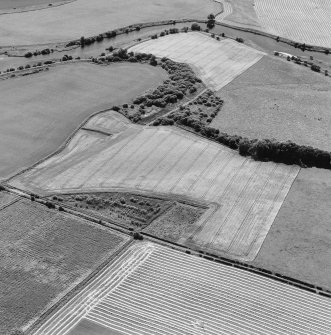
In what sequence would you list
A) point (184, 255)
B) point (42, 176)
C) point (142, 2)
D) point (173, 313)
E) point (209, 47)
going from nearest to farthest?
1. point (173, 313)
2. point (184, 255)
3. point (42, 176)
4. point (209, 47)
5. point (142, 2)

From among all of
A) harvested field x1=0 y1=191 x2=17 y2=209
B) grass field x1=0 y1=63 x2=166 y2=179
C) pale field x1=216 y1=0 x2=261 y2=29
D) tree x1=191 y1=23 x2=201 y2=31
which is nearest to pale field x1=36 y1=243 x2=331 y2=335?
harvested field x1=0 y1=191 x2=17 y2=209

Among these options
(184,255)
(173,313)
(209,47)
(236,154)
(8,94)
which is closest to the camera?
(173,313)

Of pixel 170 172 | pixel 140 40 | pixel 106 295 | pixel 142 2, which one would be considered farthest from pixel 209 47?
pixel 106 295

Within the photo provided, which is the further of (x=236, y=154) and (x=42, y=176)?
(x=236, y=154)

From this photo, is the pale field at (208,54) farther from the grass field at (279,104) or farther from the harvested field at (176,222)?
the harvested field at (176,222)

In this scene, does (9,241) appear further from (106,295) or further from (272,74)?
(272,74)

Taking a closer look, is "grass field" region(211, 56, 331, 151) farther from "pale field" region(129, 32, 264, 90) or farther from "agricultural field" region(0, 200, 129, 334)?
"agricultural field" region(0, 200, 129, 334)

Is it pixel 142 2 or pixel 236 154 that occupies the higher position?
pixel 142 2
